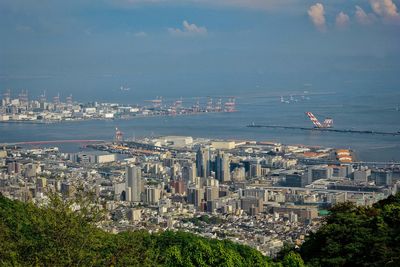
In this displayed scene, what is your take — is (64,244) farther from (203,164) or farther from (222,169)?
(203,164)

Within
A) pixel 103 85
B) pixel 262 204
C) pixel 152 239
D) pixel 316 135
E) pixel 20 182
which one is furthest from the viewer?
pixel 103 85

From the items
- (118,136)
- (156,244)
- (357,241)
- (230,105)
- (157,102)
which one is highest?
(157,102)

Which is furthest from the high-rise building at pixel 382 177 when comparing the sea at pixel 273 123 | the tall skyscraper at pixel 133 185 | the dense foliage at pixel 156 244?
the dense foliage at pixel 156 244

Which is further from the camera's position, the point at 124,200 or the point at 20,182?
the point at 20,182

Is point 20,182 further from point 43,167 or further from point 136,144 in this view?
point 136,144

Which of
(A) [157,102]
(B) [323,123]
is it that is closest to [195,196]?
(B) [323,123]

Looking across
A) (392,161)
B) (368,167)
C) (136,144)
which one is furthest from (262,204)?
(136,144)

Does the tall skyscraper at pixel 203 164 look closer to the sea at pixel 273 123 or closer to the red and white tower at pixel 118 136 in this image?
the sea at pixel 273 123
